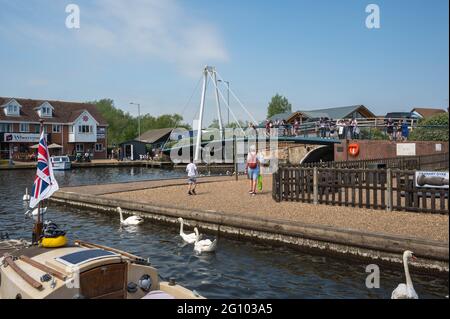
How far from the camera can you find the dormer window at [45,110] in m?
66.4

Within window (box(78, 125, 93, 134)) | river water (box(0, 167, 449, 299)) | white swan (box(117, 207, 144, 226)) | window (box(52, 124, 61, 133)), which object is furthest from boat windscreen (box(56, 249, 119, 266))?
window (box(78, 125, 93, 134))

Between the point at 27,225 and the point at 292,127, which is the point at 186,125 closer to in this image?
the point at 292,127

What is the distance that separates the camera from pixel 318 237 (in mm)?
11852

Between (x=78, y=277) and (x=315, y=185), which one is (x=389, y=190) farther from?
(x=78, y=277)

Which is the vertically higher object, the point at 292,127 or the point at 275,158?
the point at 292,127

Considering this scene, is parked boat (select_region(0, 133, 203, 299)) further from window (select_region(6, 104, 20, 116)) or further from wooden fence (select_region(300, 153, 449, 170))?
window (select_region(6, 104, 20, 116))

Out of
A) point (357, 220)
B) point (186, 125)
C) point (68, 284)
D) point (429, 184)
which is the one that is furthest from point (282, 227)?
point (186, 125)

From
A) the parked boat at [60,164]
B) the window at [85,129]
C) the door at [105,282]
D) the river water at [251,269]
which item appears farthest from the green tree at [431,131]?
the window at [85,129]

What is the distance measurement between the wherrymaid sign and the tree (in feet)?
341

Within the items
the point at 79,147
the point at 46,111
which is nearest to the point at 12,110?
the point at 46,111

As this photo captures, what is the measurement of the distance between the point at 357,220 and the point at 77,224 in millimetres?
10507

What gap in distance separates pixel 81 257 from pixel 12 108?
63.9m

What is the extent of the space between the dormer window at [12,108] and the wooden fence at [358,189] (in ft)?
187

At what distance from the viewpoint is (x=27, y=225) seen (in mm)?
16844
